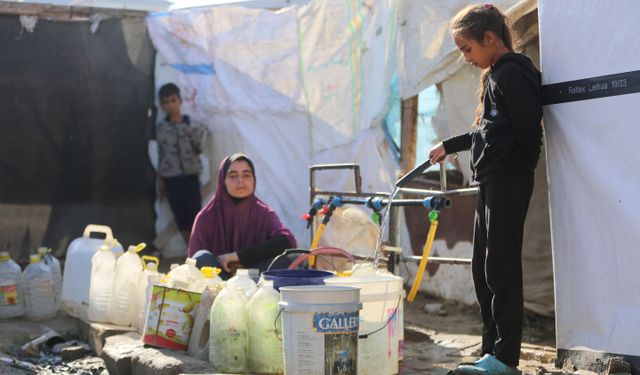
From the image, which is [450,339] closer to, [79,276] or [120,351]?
[120,351]

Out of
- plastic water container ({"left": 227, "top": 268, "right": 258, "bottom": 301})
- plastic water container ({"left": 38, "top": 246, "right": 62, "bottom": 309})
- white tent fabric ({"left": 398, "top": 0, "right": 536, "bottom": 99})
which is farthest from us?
plastic water container ({"left": 38, "top": 246, "right": 62, "bottom": 309})

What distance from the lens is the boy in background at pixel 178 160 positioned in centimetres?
893

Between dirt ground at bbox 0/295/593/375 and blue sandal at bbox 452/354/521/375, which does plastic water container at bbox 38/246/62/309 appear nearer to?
dirt ground at bbox 0/295/593/375

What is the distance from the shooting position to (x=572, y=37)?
3.67 m

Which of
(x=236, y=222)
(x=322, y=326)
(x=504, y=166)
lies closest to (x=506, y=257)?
(x=504, y=166)

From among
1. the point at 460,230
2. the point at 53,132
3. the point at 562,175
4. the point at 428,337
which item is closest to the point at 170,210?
the point at 53,132

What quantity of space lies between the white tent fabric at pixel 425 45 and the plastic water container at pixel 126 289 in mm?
2416

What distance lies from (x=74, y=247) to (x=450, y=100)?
2900mm

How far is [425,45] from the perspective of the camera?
632cm

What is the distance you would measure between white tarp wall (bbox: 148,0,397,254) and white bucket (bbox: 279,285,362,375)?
375cm

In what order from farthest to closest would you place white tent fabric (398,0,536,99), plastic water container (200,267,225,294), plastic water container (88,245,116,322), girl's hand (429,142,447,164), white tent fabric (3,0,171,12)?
white tent fabric (3,0,171,12) < white tent fabric (398,0,536,99) < plastic water container (88,245,116,322) < plastic water container (200,267,225,294) < girl's hand (429,142,447,164)

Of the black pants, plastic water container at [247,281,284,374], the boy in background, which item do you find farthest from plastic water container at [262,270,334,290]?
the boy in background

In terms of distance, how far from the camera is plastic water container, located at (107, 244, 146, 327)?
5.36 meters

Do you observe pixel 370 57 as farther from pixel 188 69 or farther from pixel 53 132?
pixel 53 132
